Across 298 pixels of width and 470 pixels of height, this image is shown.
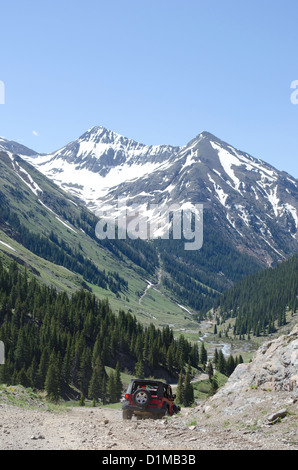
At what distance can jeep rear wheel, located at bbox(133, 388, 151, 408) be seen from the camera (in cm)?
2658

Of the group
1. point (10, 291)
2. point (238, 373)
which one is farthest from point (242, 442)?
point (10, 291)

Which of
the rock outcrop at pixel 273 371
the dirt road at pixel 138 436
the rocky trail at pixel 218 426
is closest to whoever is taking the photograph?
the dirt road at pixel 138 436

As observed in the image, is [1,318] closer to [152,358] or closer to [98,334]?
[98,334]

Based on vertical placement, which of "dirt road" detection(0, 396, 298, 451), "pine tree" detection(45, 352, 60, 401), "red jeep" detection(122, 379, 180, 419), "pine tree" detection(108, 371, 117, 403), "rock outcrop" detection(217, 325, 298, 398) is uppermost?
"rock outcrop" detection(217, 325, 298, 398)

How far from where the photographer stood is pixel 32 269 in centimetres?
19438

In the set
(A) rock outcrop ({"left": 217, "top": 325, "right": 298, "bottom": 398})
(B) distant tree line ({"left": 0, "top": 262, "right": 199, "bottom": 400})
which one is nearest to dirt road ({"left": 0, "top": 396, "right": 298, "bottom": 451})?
(A) rock outcrop ({"left": 217, "top": 325, "right": 298, "bottom": 398})

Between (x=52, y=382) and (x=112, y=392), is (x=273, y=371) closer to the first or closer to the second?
(x=52, y=382)

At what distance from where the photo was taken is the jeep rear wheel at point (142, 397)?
26.6 meters

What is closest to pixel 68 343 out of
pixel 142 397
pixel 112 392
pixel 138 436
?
pixel 112 392

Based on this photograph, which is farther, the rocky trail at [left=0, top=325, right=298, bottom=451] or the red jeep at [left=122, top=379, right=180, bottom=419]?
the red jeep at [left=122, top=379, right=180, bottom=419]

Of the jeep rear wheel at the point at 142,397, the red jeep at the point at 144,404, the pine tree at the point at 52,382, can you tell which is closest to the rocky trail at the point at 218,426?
the red jeep at the point at 144,404

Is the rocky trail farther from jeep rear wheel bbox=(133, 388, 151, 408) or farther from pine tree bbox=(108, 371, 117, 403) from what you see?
pine tree bbox=(108, 371, 117, 403)

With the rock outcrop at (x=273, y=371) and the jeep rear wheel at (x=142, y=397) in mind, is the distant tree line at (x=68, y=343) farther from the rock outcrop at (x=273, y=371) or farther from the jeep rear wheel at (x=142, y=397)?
the rock outcrop at (x=273, y=371)

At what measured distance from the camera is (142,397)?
26688 mm
